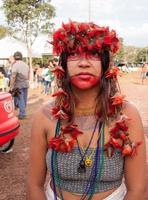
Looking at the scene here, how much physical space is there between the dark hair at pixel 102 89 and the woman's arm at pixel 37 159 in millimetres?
144

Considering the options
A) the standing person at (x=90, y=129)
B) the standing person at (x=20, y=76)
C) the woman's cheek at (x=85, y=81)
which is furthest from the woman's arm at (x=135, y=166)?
the standing person at (x=20, y=76)

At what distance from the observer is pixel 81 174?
6.52 feet

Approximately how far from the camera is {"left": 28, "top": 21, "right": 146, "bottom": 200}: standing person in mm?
1986

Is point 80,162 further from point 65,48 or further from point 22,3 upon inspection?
point 22,3

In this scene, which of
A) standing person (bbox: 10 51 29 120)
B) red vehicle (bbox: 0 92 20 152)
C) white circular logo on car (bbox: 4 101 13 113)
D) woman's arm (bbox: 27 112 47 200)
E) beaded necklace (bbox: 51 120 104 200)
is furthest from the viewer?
standing person (bbox: 10 51 29 120)

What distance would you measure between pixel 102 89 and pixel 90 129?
0.21 metres

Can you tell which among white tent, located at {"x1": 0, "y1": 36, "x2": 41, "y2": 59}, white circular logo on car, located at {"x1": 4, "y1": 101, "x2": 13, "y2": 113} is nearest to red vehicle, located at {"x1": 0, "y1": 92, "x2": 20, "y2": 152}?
white circular logo on car, located at {"x1": 4, "y1": 101, "x2": 13, "y2": 113}

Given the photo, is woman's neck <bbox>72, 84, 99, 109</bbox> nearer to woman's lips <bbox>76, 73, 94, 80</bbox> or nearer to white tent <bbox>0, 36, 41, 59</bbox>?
woman's lips <bbox>76, 73, 94, 80</bbox>

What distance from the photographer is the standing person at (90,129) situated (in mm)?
1986

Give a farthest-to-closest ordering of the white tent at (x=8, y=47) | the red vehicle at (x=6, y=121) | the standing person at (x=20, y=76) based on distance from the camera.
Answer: the white tent at (x=8, y=47), the standing person at (x=20, y=76), the red vehicle at (x=6, y=121)

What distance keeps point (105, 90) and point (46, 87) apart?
1950cm

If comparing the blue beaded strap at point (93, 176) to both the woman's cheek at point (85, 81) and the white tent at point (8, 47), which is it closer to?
the woman's cheek at point (85, 81)

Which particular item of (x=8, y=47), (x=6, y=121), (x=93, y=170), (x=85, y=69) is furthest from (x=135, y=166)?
(x=8, y=47)

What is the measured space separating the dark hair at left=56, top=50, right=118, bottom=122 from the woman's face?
A: 0.04 meters
